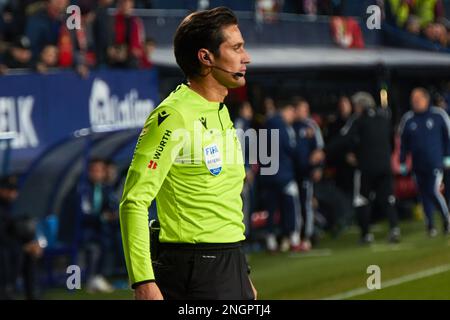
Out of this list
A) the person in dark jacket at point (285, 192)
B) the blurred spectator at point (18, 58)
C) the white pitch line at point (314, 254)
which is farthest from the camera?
the person in dark jacket at point (285, 192)

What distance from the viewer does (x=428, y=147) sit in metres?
17.7

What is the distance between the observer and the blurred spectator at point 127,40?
47.2 feet

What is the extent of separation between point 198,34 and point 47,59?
8010 millimetres

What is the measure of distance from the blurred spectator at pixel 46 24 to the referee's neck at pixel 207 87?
27.5 feet

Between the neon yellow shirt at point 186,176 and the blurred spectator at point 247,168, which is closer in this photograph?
the neon yellow shirt at point 186,176

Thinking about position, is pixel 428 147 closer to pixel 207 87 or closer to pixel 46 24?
pixel 46 24

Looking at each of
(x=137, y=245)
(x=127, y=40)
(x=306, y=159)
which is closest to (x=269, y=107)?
(x=306, y=159)

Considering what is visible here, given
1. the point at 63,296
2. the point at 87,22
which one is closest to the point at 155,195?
the point at 63,296

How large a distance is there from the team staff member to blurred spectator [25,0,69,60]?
17.1 ft

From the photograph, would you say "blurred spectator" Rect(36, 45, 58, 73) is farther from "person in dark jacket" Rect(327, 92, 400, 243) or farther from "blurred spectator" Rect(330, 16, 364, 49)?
"blurred spectator" Rect(330, 16, 364, 49)

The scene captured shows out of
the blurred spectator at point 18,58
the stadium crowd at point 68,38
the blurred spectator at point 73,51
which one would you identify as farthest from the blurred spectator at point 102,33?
the blurred spectator at point 18,58

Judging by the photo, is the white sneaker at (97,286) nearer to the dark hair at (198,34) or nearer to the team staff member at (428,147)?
the team staff member at (428,147)

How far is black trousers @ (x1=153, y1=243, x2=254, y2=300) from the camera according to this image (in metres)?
5.30
